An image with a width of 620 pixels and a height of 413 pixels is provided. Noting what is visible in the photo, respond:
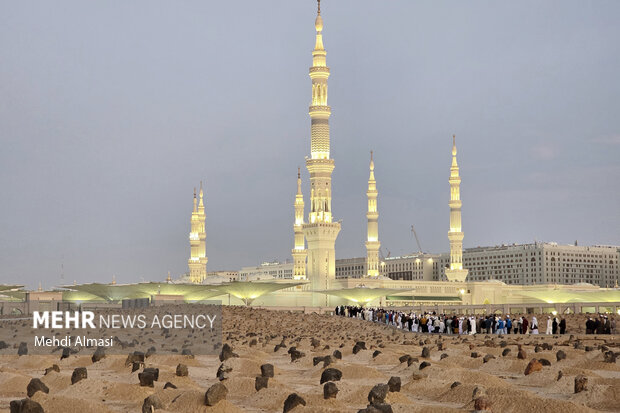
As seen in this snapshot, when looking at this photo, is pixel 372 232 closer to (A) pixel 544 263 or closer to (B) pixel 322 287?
(B) pixel 322 287

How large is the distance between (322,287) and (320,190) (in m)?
8.93

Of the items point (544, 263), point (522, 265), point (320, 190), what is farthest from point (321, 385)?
point (522, 265)

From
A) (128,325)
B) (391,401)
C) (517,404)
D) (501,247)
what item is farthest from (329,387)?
(501,247)

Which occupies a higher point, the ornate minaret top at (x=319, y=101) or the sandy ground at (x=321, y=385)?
the ornate minaret top at (x=319, y=101)

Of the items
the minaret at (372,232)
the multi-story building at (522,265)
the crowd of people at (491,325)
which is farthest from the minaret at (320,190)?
the multi-story building at (522,265)

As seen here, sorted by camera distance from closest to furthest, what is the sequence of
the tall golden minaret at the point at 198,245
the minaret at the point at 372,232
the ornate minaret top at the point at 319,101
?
1. the ornate minaret top at the point at 319,101
2. the minaret at the point at 372,232
3. the tall golden minaret at the point at 198,245

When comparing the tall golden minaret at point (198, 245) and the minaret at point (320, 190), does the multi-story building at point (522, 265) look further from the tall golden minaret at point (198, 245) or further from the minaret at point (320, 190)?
the minaret at point (320, 190)

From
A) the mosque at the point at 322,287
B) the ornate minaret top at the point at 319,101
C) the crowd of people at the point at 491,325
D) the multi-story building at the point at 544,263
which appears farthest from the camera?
the multi-story building at the point at 544,263

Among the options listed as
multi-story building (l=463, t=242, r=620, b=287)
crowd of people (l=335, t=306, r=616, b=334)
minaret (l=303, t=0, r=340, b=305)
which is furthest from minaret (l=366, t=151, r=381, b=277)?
multi-story building (l=463, t=242, r=620, b=287)

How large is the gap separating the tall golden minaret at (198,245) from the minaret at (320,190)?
3519 centimetres

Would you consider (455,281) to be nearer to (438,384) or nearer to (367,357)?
(367,357)

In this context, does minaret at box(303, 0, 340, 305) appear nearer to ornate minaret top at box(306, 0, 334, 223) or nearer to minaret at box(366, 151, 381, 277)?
ornate minaret top at box(306, 0, 334, 223)

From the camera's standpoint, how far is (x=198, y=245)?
110875 millimetres

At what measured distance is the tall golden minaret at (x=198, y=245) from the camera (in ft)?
356
